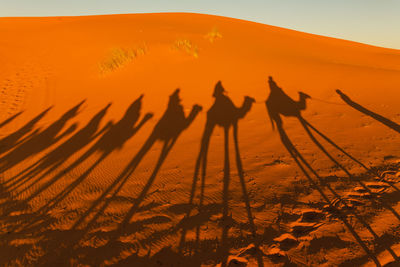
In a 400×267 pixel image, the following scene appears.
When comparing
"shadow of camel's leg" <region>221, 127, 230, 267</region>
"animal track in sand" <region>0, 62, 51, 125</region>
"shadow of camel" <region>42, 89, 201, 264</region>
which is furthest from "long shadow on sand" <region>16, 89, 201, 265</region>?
"animal track in sand" <region>0, 62, 51, 125</region>

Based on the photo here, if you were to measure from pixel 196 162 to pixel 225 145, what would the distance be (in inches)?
46.6

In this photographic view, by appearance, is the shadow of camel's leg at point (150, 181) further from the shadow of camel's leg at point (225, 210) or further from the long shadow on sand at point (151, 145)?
the shadow of camel's leg at point (225, 210)

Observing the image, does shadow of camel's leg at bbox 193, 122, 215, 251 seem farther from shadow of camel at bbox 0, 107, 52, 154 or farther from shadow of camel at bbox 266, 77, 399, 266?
shadow of camel at bbox 0, 107, 52, 154

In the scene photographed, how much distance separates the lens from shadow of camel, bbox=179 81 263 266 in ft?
12.7

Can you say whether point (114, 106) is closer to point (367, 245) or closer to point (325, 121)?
point (325, 121)

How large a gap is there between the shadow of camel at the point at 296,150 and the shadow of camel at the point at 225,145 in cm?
110

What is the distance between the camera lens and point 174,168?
600 cm

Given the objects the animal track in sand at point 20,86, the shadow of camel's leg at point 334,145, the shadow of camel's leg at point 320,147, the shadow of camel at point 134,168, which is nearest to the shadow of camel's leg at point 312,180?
the shadow of camel's leg at point 320,147

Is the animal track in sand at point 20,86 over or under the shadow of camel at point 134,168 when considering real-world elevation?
over

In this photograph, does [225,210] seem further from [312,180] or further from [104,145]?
[104,145]

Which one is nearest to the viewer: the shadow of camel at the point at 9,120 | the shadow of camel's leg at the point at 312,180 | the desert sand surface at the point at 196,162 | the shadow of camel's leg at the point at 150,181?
the shadow of camel's leg at the point at 312,180

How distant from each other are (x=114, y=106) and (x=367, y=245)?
941cm

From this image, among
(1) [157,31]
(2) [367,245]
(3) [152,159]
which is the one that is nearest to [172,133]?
(3) [152,159]

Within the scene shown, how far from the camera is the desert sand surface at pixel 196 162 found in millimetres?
3676
